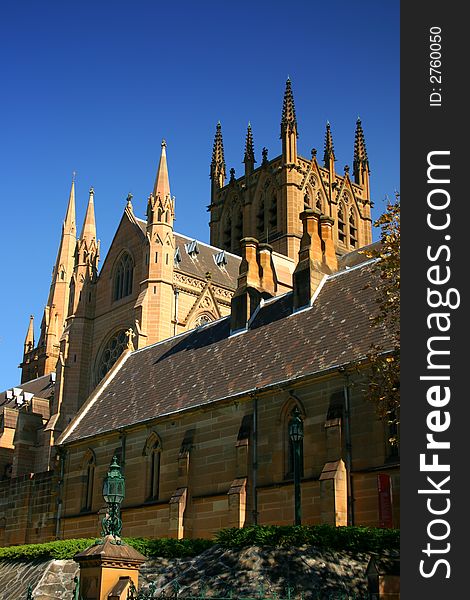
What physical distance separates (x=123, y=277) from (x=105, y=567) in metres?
43.7

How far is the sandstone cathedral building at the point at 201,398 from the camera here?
26.3 meters

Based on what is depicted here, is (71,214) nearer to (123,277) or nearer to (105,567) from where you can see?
A: (123,277)

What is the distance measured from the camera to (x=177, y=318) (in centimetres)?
5303

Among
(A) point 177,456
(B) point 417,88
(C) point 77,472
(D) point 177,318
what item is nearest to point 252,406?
(A) point 177,456

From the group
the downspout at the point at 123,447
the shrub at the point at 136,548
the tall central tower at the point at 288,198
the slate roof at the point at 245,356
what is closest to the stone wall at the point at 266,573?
the shrub at the point at 136,548

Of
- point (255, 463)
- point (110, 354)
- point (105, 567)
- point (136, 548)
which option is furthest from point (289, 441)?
point (110, 354)

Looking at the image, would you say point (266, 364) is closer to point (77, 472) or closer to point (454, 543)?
point (77, 472)

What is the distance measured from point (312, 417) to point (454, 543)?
17.3 meters

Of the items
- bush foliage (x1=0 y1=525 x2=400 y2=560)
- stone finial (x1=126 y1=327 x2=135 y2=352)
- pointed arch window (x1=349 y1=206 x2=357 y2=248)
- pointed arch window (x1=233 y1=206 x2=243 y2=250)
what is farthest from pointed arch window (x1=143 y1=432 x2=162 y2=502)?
pointed arch window (x1=349 y1=206 x2=357 y2=248)

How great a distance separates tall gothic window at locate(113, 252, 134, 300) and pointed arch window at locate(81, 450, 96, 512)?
20776mm

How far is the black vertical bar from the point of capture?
33.5 feet

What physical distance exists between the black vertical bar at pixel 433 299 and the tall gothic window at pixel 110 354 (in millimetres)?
44829

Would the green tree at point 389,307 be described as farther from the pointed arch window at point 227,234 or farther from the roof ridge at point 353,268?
the pointed arch window at point 227,234

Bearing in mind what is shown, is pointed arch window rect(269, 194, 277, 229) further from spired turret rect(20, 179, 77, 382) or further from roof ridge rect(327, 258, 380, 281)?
roof ridge rect(327, 258, 380, 281)
